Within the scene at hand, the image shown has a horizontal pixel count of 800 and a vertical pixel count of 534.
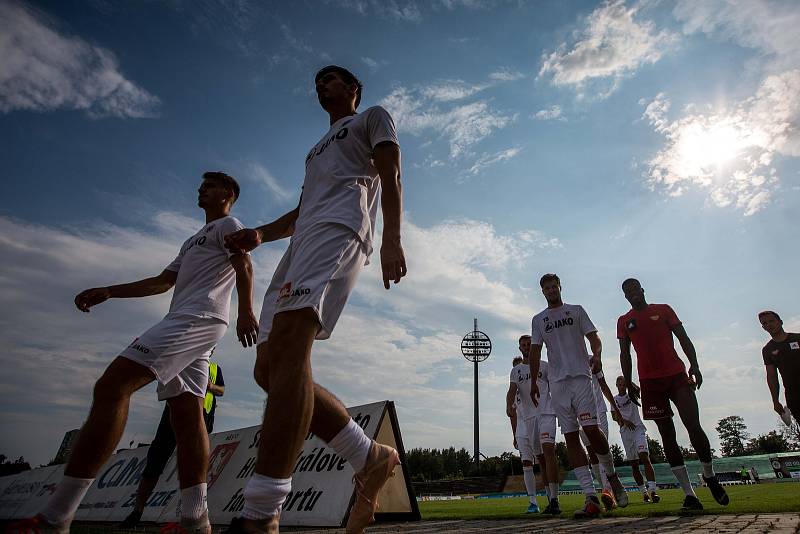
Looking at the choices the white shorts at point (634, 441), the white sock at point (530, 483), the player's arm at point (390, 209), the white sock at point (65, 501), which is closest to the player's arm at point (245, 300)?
the white sock at point (65, 501)

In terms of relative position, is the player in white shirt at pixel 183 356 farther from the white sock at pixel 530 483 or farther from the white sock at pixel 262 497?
the white sock at pixel 530 483

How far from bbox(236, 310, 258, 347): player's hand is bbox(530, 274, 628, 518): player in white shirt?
185 inches

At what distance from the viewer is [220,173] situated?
446 cm

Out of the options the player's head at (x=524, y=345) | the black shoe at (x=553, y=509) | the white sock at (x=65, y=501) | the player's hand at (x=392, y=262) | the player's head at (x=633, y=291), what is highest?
the player's head at (x=524, y=345)

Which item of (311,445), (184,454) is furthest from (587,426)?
(184,454)

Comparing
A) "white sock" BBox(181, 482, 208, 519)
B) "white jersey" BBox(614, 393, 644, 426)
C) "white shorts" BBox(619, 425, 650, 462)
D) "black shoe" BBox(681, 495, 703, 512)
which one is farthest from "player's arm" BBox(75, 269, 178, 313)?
"white jersey" BBox(614, 393, 644, 426)

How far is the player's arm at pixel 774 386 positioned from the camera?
23.9ft

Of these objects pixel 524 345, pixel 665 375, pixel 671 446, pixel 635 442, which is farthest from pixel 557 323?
pixel 635 442

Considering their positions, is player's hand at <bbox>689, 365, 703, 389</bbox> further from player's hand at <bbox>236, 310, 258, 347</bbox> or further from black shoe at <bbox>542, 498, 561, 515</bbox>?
player's hand at <bbox>236, 310, 258, 347</bbox>

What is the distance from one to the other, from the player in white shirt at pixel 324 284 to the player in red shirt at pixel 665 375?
459 centimetres

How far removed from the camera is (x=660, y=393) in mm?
6129

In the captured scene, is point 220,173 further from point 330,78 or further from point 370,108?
point 370,108

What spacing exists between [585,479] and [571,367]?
56.2 inches

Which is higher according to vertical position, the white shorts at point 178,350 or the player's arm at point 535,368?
the player's arm at point 535,368
